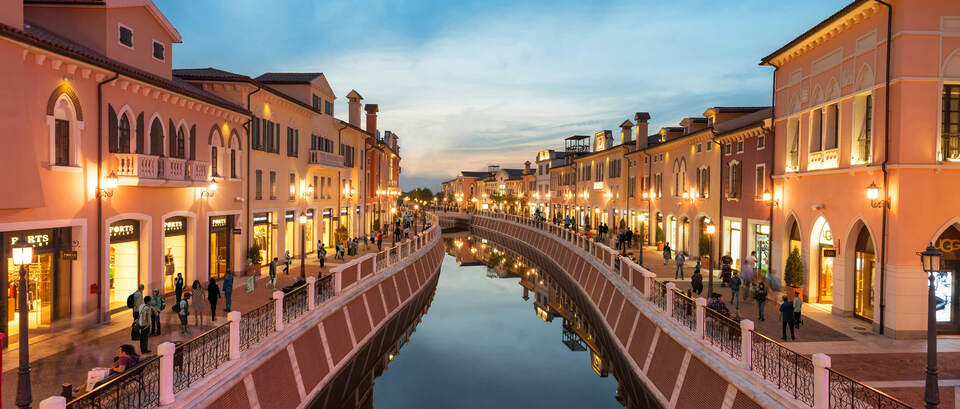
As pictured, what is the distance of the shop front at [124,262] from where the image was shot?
58.9 feet

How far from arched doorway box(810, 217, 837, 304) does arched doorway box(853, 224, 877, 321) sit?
1.82m

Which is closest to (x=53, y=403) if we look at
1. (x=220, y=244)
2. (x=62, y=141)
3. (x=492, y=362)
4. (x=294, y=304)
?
(x=294, y=304)

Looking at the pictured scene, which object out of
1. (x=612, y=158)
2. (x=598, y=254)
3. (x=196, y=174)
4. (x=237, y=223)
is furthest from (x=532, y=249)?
(x=196, y=174)

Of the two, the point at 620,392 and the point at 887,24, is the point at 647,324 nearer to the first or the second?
the point at 620,392

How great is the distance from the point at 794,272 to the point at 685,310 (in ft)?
22.1

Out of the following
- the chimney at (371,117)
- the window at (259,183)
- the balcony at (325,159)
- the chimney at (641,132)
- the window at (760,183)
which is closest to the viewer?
the window at (760,183)

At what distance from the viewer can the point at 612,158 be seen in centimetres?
5406

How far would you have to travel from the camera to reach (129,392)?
9344 millimetres

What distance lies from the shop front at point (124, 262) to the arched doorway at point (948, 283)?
82.1ft

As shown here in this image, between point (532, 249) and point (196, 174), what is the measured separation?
44.7 m

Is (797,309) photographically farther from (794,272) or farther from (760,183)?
(760,183)

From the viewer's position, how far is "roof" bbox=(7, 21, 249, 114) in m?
13.0

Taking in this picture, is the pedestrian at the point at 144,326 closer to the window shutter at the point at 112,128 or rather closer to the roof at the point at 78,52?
the window shutter at the point at 112,128

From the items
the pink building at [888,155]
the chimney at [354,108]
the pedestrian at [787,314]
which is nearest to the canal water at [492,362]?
the pedestrian at [787,314]
